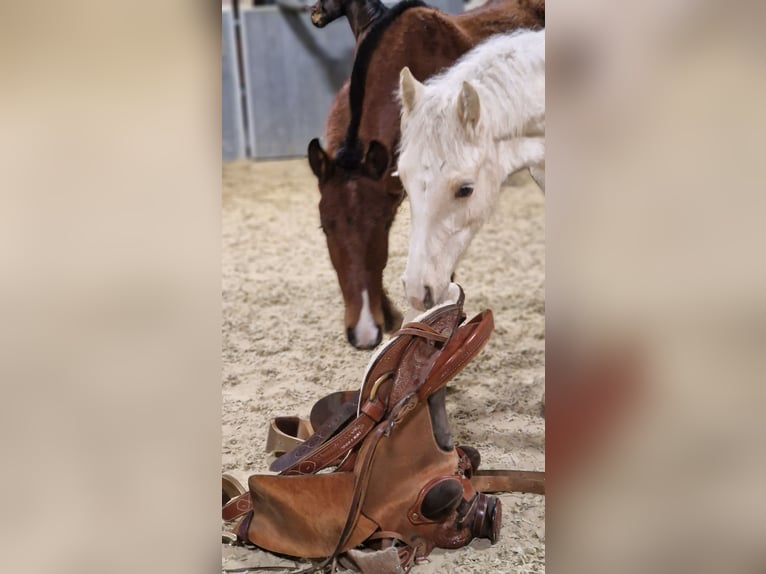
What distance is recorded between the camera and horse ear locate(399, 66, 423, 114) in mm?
1021

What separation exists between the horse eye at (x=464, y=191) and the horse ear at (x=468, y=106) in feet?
0.29

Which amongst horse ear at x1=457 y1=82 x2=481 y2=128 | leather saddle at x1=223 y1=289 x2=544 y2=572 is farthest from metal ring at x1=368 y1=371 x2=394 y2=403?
horse ear at x1=457 y1=82 x2=481 y2=128

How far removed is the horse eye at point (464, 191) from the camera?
1.04 metres

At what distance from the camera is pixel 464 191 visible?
1.04m

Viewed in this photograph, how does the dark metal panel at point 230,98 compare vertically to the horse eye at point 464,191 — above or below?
above

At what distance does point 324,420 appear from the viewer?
119cm

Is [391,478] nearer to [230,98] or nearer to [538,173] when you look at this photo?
[538,173]

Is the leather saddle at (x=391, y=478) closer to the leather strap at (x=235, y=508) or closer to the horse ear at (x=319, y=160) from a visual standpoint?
the leather strap at (x=235, y=508)

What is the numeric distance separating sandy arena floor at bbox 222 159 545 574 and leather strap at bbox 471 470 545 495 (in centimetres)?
1
